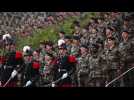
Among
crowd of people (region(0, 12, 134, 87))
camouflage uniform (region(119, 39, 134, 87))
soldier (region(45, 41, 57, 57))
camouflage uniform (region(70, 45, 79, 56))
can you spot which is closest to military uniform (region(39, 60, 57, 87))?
crowd of people (region(0, 12, 134, 87))

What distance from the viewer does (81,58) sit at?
5758 millimetres

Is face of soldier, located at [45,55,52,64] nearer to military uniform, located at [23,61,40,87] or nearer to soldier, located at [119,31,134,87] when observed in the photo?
military uniform, located at [23,61,40,87]

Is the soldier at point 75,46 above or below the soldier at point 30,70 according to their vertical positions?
above

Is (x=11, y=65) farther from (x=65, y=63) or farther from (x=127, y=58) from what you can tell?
(x=127, y=58)

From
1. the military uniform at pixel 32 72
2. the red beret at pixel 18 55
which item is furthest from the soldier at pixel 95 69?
the red beret at pixel 18 55

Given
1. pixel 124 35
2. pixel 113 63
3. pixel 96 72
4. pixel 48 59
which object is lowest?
pixel 96 72

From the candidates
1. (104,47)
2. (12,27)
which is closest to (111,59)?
(104,47)

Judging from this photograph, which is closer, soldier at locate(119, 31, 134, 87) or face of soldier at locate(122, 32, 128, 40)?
soldier at locate(119, 31, 134, 87)

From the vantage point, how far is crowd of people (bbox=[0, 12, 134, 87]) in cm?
569

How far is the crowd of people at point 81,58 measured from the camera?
5688 mm

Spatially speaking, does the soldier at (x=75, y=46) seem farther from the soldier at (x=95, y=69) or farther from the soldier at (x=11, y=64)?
the soldier at (x=11, y=64)

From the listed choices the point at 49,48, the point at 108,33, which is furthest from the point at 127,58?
the point at 49,48

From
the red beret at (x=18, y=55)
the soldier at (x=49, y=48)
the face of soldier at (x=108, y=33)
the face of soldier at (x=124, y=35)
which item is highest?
the face of soldier at (x=108, y=33)

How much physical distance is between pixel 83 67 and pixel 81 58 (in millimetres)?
121
